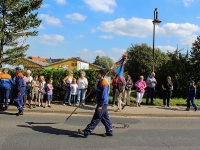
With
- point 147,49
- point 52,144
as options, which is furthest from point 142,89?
point 147,49

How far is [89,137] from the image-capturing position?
21.9 feet

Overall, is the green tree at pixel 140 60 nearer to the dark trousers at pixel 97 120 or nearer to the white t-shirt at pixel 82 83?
the white t-shirt at pixel 82 83

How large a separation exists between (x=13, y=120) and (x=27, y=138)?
2344 millimetres

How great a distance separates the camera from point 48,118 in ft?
29.5

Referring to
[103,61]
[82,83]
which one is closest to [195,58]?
[82,83]

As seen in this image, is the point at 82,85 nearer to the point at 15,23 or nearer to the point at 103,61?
the point at 15,23

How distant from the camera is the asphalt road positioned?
233 inches

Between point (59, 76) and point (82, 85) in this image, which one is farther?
point (59, 76)

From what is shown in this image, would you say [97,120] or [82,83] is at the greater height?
[82,83]

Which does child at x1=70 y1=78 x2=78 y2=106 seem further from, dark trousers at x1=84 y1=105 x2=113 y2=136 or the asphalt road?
dark trousers at x1=84 y1=105 x2=113 y2=136

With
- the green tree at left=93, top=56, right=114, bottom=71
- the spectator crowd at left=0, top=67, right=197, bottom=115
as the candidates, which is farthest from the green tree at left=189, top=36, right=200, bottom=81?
the green tree at left=93, top=56, right=114, bottom=71

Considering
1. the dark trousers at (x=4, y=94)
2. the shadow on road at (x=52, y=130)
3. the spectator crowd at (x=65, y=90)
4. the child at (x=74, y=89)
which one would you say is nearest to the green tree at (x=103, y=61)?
the spectator crowd at (x=65, y=90)

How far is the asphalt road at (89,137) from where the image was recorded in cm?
591

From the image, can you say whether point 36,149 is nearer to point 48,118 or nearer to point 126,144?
point 126,144
